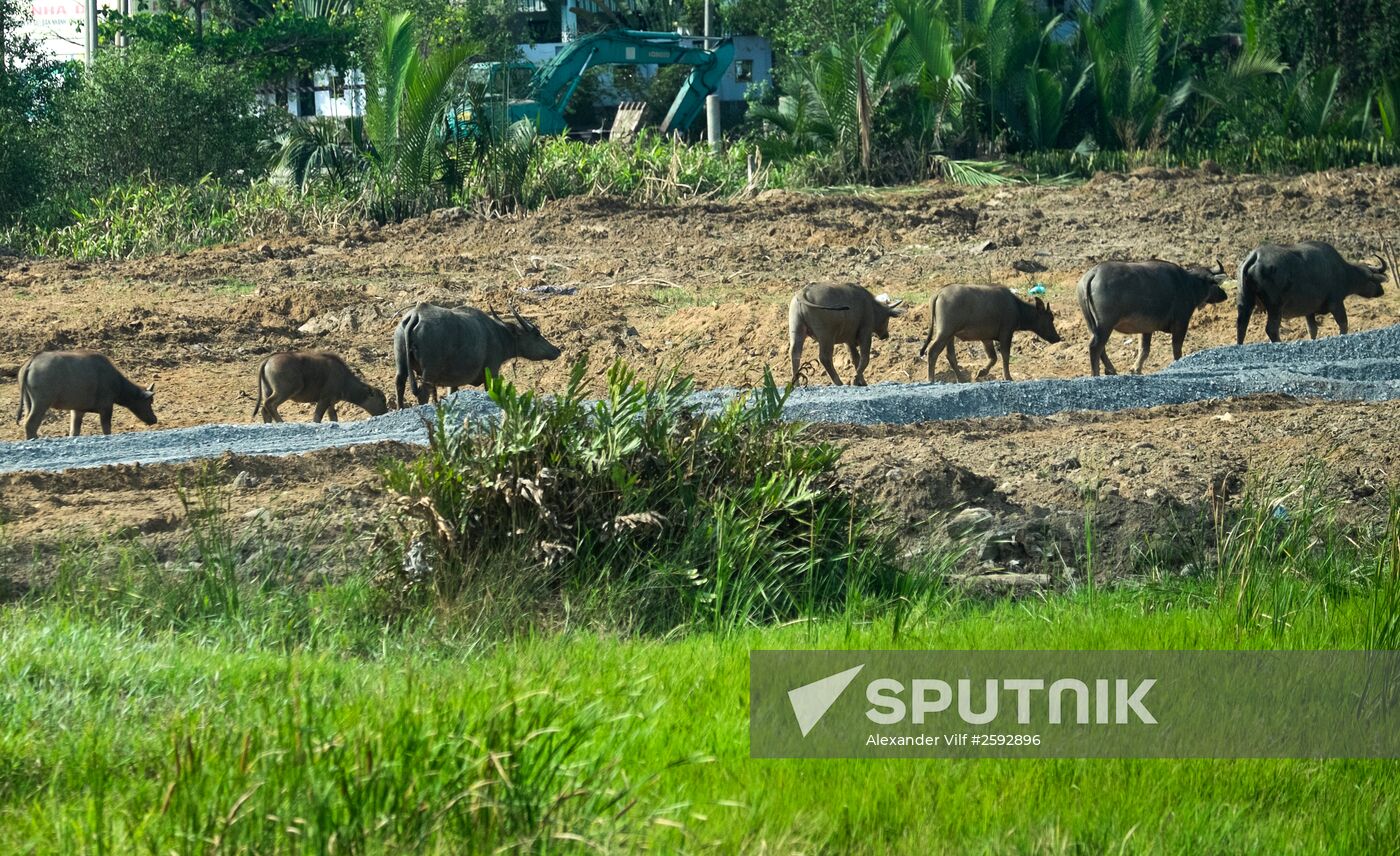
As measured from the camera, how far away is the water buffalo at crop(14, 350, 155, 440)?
579 inches

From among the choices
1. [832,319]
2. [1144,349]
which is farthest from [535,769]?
[1144,349]

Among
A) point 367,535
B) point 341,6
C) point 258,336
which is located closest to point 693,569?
point 367,535

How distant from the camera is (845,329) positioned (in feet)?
54.8

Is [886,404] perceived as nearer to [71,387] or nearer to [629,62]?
[71,387]

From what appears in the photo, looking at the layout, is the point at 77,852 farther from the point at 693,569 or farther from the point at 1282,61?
the point at 1282,61

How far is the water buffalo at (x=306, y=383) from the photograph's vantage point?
51.4 feet

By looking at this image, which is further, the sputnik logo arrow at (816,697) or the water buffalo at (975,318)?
the water buffalo at (975,318)

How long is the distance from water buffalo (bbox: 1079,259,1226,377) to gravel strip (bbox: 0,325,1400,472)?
7.50ft

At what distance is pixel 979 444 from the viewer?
10383 mm

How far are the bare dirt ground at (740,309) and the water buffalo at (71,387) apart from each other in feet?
3.84

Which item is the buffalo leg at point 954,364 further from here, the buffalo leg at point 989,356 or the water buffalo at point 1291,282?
the water buffalo at point 1291,282

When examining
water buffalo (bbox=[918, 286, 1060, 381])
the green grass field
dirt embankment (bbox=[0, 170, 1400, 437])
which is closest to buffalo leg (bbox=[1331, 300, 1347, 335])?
dirt embankment (bbox=[0, 170, 1400, 437])

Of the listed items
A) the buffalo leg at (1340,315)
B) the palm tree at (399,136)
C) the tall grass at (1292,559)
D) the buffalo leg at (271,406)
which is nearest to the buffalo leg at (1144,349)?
the buffalo leg at (1340,315)

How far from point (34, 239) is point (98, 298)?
20.4ft
